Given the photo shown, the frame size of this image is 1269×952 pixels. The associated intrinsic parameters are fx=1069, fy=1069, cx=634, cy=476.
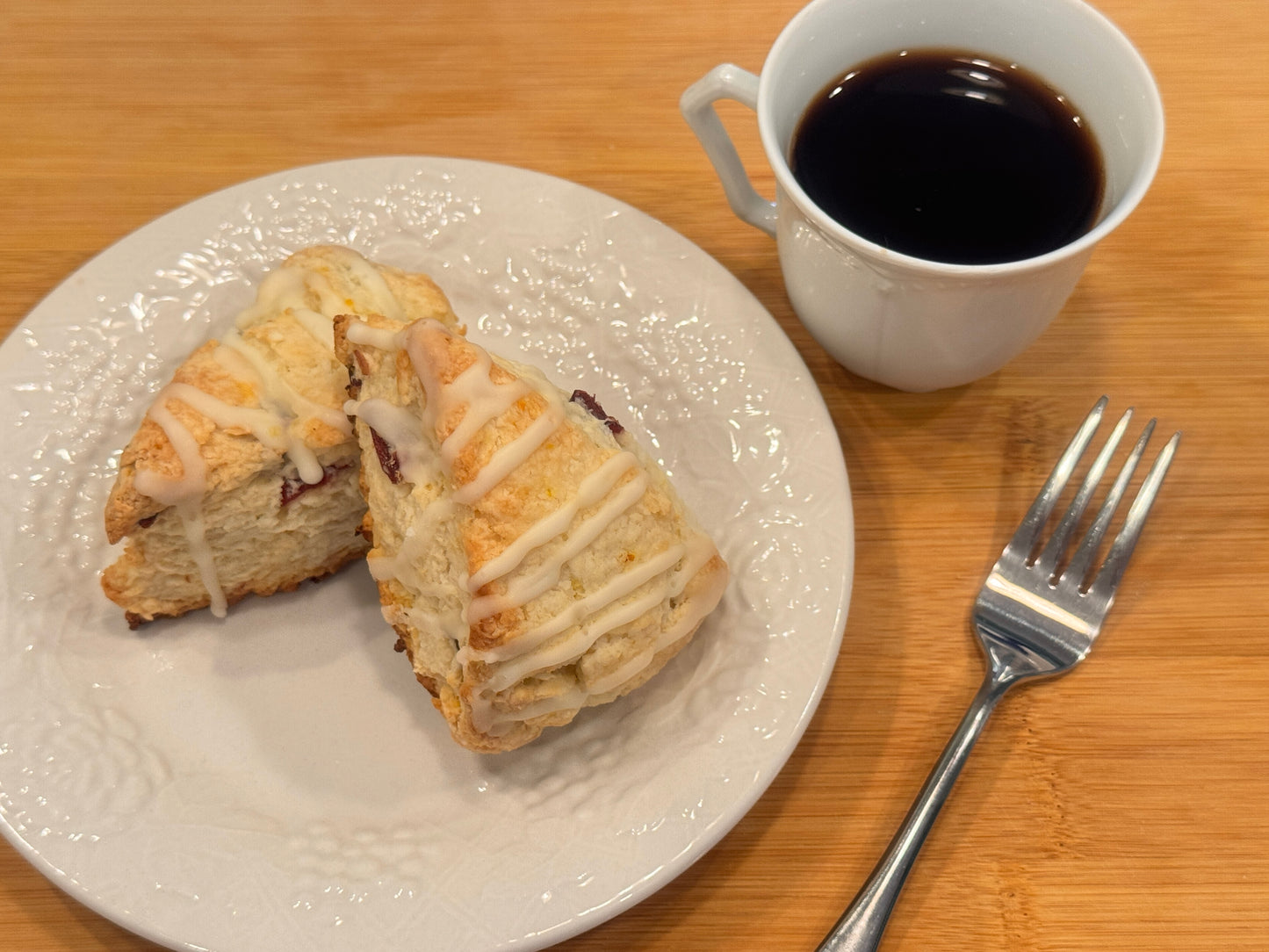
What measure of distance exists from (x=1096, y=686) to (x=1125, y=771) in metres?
0.15

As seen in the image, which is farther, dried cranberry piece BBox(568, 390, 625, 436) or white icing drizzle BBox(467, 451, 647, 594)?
dried cranberry piece BBox(568, 390, 625, 436)

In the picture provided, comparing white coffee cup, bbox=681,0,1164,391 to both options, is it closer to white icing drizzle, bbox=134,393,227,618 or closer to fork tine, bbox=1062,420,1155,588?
fork tine, bbox=1062,420,1155,588

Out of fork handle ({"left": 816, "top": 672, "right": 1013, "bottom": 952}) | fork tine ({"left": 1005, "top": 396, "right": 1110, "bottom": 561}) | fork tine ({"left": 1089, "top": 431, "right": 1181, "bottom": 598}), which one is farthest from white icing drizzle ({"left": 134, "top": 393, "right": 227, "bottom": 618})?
fork tine ({"left": 1089, "top": 431, "right": 1181, "bottom": 598})

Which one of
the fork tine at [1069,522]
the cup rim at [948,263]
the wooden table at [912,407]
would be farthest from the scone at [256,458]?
the fork tine at [1069,522]

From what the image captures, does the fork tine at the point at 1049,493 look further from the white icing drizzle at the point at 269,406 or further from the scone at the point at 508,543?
the white icing drizzle at the point at 269,406

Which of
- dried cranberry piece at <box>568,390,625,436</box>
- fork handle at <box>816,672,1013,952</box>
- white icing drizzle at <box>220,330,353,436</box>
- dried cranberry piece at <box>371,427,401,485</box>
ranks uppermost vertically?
white icing drizzle at <box>220,330,353,436</box>

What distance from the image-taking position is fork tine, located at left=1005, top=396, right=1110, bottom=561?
191 centimetres

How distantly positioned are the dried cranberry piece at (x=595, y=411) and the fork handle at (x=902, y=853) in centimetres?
75

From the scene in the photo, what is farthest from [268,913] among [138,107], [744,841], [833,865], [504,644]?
[138,107]

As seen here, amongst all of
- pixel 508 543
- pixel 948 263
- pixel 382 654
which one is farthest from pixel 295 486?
pixel 948 263

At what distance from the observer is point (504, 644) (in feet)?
5.00

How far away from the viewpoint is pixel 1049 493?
1923mm

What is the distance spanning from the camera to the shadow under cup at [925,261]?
1626 mm

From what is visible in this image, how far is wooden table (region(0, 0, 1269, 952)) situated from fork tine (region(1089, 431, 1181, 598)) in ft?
0.35
